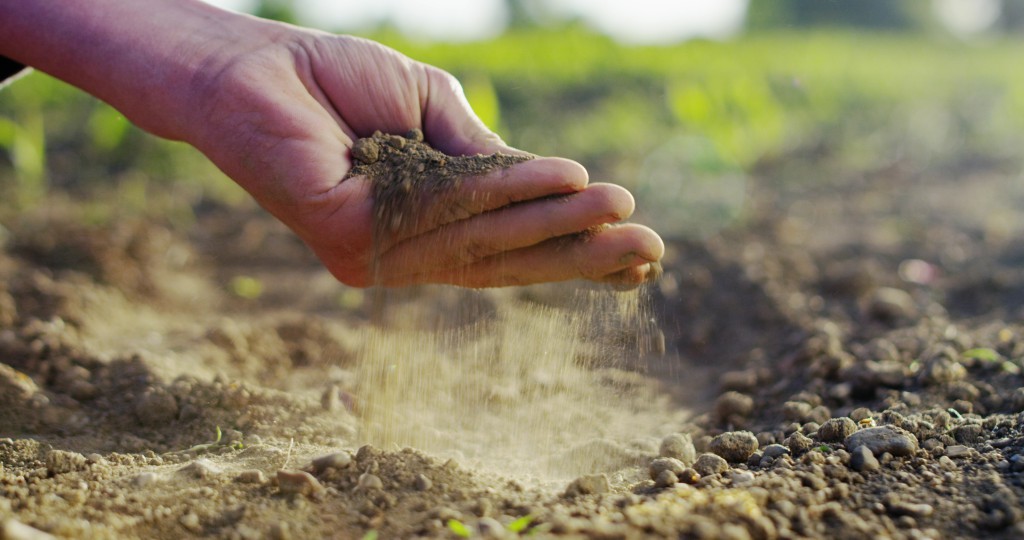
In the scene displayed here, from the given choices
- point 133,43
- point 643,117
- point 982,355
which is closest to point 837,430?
point 982,355

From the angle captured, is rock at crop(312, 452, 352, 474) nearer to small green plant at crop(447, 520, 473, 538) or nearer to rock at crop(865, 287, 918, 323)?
small green plant at crop(447, 520, 473, 538)

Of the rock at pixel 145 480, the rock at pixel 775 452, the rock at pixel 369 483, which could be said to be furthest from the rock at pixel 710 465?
the rock at pixel 145 480

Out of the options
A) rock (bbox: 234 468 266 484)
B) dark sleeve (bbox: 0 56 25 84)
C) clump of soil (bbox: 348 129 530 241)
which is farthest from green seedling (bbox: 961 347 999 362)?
dark sleeve (bbox: 0 56 25 84)

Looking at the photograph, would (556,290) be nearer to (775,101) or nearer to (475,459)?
(475,459)

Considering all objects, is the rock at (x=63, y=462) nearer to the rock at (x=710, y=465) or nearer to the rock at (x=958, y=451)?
the rock at (x=710, y=465)

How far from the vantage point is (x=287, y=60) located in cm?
237

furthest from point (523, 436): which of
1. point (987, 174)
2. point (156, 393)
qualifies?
point (987, 174)

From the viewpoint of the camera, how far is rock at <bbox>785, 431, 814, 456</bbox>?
6.53 ft

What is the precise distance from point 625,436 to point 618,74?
8.27m

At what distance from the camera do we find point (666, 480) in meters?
1.83

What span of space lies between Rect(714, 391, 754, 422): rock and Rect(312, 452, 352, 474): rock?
1.22 meters

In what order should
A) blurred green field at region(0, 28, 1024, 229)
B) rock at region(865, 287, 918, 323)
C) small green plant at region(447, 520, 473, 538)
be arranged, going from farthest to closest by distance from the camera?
blurred green field at region(0, 28, 1024, 229)
rock at region(865, 287, 918, 323)
small green plant at region(447, 520, 473, 538)

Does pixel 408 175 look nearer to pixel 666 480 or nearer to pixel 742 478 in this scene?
pixel 666 480

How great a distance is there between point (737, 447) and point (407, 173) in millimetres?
1055
